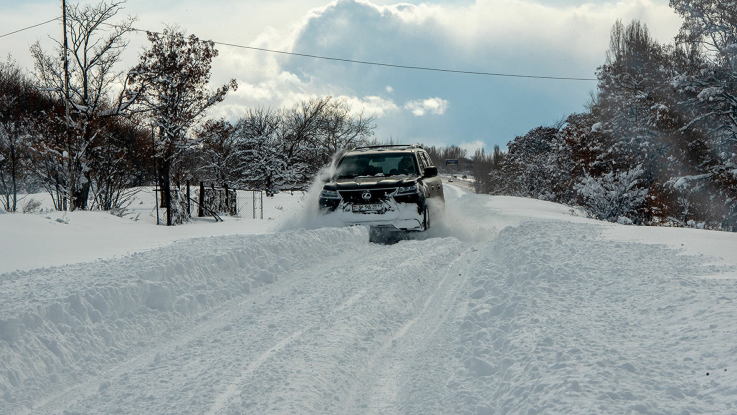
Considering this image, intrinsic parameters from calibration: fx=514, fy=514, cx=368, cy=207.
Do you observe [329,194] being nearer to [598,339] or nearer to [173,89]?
[598,339]

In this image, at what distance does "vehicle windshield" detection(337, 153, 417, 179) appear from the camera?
10523 millimetres

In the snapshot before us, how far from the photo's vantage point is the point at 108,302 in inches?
196

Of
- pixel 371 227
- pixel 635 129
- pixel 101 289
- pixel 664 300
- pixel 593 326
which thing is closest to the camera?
pixel 593 326

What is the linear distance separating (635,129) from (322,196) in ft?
66.2

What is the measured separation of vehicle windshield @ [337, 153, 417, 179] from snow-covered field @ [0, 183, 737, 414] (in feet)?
10.1

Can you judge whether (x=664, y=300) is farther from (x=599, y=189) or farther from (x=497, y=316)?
(x=599, y=189)

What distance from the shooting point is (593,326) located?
13.4ft

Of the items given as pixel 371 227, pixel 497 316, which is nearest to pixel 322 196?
pixel 371 227

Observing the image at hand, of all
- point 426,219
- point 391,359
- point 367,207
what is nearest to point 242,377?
point 391,359

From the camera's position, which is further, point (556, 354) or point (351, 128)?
point (351, 128)

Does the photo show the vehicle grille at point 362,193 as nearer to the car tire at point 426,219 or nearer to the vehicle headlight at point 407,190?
the vehicle headlight at point 407,190

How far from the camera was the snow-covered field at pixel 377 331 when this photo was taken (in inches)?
127

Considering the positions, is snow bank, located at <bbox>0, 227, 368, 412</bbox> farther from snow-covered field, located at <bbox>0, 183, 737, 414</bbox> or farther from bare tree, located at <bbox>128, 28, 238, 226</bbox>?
bare tree, located at <bbox>128, 28, 238, 226</bbox>

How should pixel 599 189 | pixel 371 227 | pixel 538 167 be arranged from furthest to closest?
pixel 538 167 → pixel 599 189 → pixel 371 227
